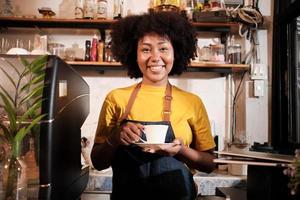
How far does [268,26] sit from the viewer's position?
2.52m

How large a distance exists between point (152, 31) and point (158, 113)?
0.31 metres

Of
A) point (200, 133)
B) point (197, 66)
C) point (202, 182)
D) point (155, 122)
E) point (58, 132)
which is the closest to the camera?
point (58, 132)

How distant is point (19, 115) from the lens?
0.90m

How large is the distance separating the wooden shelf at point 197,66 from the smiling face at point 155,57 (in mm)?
1110

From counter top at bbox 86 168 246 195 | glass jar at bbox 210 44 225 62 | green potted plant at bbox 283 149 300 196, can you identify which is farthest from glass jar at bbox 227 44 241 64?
green potted plant at bbox 283 149 300 196

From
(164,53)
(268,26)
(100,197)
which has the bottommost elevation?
(100,197)

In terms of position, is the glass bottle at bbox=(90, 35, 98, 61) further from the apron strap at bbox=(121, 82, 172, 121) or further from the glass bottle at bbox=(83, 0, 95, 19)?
the apron strap at bbox=(121, 82, 172, 121)

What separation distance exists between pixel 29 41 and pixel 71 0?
46 cm

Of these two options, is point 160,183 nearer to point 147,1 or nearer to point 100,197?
point 100,197

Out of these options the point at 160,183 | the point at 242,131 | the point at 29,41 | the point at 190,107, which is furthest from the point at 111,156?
the point at 29,41

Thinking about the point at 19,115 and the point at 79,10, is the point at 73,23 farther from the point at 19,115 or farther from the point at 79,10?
the point at 19,115

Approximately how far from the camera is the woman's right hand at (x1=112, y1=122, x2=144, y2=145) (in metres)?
0.99

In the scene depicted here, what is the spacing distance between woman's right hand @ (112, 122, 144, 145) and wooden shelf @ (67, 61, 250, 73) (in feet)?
4.34

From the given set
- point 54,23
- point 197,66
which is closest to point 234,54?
point 197,66
